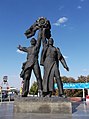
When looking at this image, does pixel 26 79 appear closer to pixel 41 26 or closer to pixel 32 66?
pixel 32 66

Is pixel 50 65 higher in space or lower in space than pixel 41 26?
lower

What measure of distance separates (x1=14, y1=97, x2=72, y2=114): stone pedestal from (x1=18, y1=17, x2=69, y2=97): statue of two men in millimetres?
472

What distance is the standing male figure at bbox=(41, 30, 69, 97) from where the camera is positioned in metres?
10.1

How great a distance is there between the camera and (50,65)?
10.3m

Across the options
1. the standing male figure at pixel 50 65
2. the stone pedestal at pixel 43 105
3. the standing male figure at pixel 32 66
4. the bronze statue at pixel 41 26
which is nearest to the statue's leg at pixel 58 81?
the standing male figure at pixel 50 65

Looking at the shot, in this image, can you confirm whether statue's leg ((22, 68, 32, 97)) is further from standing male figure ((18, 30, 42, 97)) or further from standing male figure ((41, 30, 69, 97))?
standing male figure ((41, 30, 69, 97))

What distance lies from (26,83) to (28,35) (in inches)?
91.1

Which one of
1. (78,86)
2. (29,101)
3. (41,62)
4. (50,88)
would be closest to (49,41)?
(41,62)

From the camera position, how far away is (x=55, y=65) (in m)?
10.3

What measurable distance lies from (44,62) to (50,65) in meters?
0.38

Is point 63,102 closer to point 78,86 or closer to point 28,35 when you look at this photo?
point 28,35

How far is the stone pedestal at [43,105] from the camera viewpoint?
9578mm

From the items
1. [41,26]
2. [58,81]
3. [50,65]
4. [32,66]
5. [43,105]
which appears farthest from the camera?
[41,26]

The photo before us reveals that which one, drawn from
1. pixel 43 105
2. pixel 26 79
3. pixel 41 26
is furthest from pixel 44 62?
pixel 43 105
